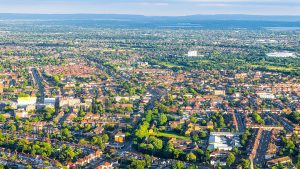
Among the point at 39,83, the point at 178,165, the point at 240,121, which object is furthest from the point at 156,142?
the point at 39,83

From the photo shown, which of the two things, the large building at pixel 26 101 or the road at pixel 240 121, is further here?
the large building at pixel 26 101

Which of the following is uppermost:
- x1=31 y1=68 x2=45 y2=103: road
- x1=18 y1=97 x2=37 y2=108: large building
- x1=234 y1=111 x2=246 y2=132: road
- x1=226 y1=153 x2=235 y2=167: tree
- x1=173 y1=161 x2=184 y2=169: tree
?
x1=226 y1=153 x2=235 y2=167: tree

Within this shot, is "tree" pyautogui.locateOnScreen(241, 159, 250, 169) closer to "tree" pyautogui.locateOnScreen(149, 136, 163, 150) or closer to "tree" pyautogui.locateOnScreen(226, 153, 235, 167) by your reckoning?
"tree" pyautogui.locateOnScreen(226, 153, 235, 167)

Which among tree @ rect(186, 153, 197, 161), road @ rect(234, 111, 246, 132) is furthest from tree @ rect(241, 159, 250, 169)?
road @ rect(234, 111, 246, 132)

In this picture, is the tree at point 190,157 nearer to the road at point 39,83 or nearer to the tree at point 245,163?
the tree at point 245,163

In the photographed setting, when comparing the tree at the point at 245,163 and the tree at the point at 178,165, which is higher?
the tree at the point at 245,163

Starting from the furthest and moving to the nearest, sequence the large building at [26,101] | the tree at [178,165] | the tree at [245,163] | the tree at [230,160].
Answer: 1. the large building at [26,101]
2. the tree at [230,160]
3. the tree at [245,163]
4. the tree at [178,165]

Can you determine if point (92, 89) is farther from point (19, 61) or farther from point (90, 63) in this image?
point (19, 61)

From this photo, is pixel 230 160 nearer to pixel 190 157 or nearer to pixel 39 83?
pixel 190 157

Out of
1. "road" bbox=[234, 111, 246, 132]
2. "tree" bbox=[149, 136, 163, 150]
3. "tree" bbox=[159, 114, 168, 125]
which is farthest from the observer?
"tree" bbox=[159, 114, 168, 125]

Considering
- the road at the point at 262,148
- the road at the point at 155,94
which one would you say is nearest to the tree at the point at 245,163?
the road at the point at 262,148
